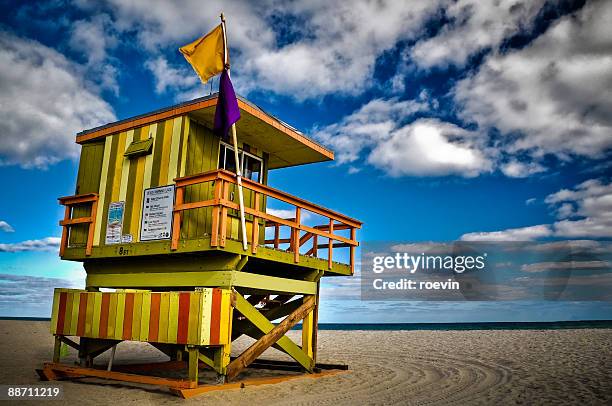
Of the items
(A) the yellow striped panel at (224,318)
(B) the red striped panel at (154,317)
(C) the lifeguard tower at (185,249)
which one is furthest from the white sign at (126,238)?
(A) the yellow striped panel at (224,318)

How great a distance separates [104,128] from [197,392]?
632 centimetres

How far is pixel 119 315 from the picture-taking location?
8.59 metres

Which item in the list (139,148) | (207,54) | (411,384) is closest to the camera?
(411,384)

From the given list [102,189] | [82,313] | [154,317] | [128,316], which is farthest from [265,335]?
[102,189]

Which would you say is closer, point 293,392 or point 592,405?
point 592,405

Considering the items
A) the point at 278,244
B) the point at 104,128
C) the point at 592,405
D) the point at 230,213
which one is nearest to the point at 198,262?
the point at 230,213

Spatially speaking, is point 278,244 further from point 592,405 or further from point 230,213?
point 592,405

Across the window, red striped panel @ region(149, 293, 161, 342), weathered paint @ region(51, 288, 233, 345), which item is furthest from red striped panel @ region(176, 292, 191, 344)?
the window

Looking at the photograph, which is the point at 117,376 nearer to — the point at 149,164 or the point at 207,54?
the point at 149,164

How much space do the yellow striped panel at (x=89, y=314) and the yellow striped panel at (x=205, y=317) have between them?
2818 mm

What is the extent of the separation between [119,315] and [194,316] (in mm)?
1865

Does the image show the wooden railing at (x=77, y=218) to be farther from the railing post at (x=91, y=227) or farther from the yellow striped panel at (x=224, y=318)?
the yellow striped panel at (x=224, y=318)

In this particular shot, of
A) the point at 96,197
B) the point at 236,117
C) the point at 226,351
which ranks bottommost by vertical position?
the point at 226,351

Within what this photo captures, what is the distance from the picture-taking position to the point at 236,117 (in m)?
8.66
